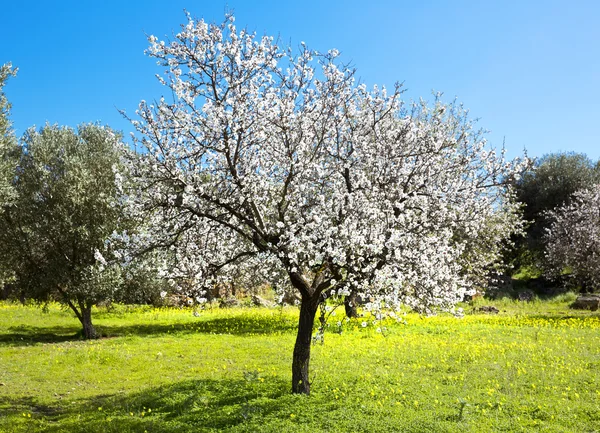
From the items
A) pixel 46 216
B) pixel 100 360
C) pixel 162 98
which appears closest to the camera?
pixel 162 98

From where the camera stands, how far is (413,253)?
11648 millimetres

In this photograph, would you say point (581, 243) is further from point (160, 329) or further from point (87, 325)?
point (87, 325)

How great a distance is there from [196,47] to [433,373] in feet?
39.9

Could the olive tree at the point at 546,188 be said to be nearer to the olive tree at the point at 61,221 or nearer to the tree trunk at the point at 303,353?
the olive tree at the point at 61,221

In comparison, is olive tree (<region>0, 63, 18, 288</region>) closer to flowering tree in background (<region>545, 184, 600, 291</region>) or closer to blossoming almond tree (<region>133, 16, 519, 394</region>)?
blossoming almond tree (<region>133, 16, 519, 394</region>)

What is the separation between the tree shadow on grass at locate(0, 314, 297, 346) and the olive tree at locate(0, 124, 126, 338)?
6.88 ft

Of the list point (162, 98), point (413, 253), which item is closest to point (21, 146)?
point (162, 98)

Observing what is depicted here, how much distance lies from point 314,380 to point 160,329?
1541cm

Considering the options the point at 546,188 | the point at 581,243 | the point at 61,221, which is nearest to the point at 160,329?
the point at 61,221

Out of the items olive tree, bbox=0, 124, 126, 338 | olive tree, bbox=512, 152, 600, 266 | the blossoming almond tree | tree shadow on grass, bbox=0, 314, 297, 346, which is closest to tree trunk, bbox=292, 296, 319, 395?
the blossoming almond tree

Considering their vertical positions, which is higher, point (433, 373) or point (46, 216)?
point (46, 216)

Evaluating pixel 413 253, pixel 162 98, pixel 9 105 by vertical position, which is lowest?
pixel 413 253

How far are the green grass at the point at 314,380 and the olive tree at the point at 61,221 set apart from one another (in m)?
2.98

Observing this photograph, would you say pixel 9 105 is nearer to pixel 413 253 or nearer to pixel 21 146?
pixel 21 146
